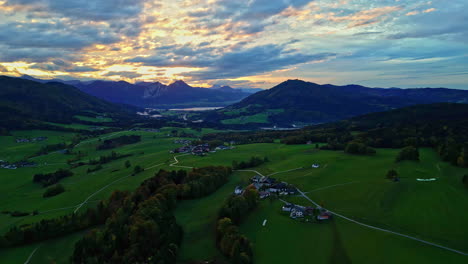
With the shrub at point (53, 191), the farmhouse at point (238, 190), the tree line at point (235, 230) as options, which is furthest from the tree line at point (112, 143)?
the tree line at point (235, 230)

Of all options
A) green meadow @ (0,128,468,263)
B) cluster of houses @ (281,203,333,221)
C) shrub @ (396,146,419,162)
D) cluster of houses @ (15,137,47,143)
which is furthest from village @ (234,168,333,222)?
cluster of houses @ (15,137,47,143)

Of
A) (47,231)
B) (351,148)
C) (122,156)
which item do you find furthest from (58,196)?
(351,148)

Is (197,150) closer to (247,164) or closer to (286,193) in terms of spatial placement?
(247,164)

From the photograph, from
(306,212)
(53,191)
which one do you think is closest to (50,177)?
(53,191)

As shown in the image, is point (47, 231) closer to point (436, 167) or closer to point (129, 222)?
point (129, 222)

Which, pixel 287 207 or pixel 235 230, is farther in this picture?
pixel 287 207
